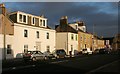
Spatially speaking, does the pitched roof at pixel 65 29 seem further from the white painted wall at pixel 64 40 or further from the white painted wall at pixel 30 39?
the white painted wall at pixel 30 39

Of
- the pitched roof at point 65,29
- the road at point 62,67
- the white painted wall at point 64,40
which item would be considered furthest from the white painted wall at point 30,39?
the road at point 62,67

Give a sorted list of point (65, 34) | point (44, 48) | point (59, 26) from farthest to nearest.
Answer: point (59, 26), point (65, 34), point (44, 48)

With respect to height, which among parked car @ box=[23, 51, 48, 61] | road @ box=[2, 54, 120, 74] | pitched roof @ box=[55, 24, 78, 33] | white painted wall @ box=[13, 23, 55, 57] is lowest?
road @ box=[2, 54, 120, 74]

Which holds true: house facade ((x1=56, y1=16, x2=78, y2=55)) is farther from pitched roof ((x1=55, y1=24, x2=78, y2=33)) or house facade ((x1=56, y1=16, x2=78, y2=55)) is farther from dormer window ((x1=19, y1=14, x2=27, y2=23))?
dormer window ((x1=19, y1=14, x2=27, y2=23))

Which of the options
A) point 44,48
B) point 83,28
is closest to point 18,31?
point 44,48

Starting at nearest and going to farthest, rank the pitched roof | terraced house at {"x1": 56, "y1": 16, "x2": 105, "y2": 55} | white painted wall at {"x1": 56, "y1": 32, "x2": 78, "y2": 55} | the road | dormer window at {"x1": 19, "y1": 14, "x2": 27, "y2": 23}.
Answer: the road → dormer window at {"x1": 19, "y1": 14, "x2": 27, "y2": 23} → white painted wall at {"x1": 56, "y1": 32, "x2": 78, "y2": 55} → terraced house at {"x1": 56, "y1": 16, "x2": 105, "y2": 55} → the pitched roof

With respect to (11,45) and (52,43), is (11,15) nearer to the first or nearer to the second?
(11,45)

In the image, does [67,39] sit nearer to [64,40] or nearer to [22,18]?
[64,40]

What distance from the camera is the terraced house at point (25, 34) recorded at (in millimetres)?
49812

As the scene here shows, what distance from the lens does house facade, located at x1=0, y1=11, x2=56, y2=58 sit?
50.4 meters

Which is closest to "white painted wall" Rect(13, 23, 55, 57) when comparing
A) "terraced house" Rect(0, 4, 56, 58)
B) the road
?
"terraced house" Rect(0, 4, 56, 58)

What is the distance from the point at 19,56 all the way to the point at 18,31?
5.23m

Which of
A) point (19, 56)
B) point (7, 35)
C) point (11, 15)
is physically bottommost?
point (19, 56)

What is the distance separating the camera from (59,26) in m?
79.2
